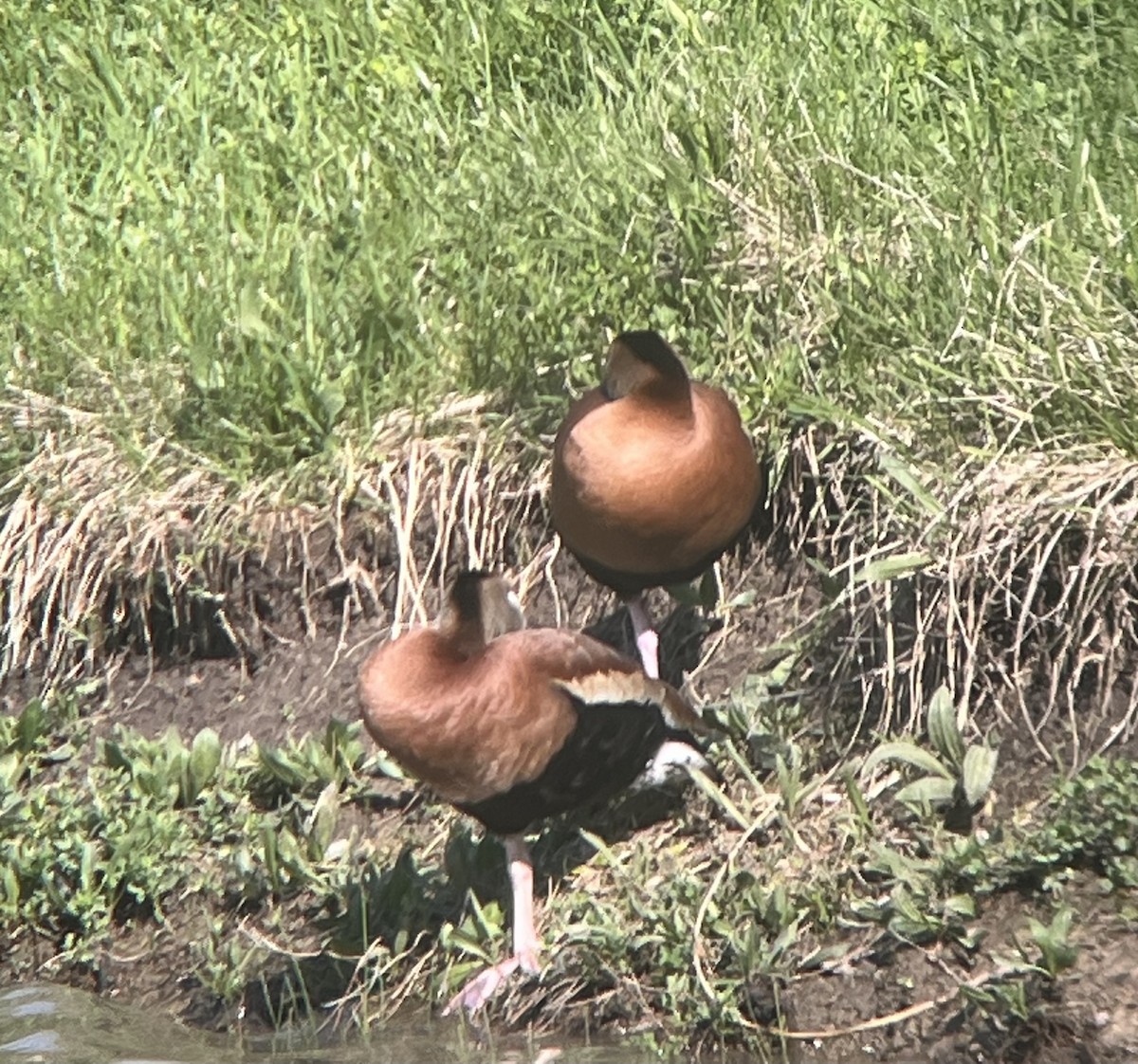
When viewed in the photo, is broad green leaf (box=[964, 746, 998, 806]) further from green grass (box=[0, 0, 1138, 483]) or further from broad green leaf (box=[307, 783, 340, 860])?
broad green leaf (box=[307, 783, 340, 860])

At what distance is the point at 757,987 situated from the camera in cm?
426

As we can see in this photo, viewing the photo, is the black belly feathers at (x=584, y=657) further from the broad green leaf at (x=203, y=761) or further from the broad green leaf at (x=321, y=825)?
the broad green leaf at (x=203, y=761)

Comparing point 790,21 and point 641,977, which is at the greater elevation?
point 790,21

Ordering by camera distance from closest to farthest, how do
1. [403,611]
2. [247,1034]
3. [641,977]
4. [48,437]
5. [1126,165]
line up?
[641,977] → [247,1034] → [1126,165] → [403,611] → [48,437]

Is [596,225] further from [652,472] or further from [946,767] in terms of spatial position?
[946,767]

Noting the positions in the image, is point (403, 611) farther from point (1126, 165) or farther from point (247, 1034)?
point (1126, 165)

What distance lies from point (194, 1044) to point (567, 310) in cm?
213

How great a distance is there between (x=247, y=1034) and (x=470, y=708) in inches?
33.6

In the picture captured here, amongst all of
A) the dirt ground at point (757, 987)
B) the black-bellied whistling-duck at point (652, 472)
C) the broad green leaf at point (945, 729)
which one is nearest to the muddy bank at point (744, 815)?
the dirt ground at point (757, 987)

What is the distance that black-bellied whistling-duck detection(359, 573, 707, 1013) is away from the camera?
4496 mm

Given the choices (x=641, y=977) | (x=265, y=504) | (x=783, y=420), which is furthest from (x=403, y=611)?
(x=641, y=977)

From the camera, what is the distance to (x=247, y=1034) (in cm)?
468

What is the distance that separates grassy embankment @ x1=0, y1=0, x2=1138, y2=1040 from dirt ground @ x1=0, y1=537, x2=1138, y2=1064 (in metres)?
0.09

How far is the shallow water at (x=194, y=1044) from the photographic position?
172 inches
